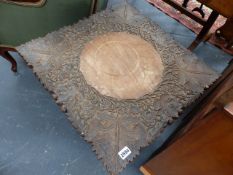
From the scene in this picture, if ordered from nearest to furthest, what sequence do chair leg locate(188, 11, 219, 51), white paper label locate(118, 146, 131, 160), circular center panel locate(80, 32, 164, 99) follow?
white paper label locate(118, 146, 131, 160) < circular center panel locate(80, 32, 164, 99) < chair leg locate(188, 11, 219, 51)

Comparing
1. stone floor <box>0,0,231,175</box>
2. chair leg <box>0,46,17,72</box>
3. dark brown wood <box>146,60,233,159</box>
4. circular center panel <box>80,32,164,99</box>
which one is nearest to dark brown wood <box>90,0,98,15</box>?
A: circular center panel <box>80,32,164,99</box>

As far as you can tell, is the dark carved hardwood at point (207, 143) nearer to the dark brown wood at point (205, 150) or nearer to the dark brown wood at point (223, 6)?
the dark brown wood at point (205, 150)

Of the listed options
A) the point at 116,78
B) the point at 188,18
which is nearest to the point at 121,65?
the point at 116,78

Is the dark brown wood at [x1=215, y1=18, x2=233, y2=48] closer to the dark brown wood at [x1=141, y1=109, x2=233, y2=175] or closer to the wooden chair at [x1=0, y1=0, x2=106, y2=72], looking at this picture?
the wooden chair at [x1=0, y1=0, x2=106, y2=72]

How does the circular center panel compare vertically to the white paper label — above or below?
above

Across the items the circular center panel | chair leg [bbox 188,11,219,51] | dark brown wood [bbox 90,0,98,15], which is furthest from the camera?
chair leg [bbox 188,11,219,51]

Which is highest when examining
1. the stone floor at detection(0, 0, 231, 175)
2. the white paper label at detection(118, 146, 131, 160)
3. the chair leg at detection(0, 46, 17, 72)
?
the white paper label at detection(118, 146, 131, 160)

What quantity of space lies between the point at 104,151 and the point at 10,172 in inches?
27.3

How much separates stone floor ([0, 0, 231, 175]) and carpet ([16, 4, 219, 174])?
500 mm

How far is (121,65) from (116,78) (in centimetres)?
7

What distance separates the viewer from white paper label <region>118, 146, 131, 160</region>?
0.94 m

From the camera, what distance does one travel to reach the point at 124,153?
941 mm

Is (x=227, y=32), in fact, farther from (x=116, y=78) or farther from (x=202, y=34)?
(x=116, y=78)

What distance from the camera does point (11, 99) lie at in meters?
1.54
